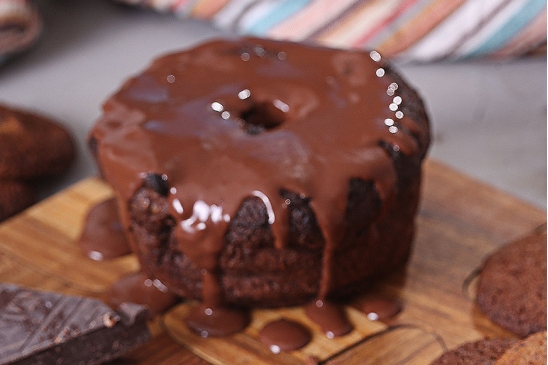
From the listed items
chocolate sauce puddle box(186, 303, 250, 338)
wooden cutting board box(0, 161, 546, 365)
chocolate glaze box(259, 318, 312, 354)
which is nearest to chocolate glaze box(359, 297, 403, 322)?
wooden cutting board box(0, 161, 546, 365)

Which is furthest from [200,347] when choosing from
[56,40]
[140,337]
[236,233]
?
[56,40]

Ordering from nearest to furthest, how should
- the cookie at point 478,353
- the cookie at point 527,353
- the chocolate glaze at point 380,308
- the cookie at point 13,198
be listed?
1. the cookie at point 527,353
2. the cookie at point 478,353
3. the chocolate glaze at point 380,308
4. the cookie at point 13,198

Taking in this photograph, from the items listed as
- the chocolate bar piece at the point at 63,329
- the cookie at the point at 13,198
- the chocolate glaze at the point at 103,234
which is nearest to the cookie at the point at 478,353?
the chocolate bar piece at the point at 63,329

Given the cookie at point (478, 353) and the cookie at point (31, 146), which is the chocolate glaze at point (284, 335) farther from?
the cookie at point (31, 146)

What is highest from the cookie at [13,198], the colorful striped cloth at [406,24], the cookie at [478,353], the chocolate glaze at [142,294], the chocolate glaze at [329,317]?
the colorful striped cloth at [406,24]

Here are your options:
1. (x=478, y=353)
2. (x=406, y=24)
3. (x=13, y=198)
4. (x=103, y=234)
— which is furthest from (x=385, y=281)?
(x=406, y=24)

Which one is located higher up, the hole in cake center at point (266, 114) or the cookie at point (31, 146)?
the hole in cake center at point (266, 114)
